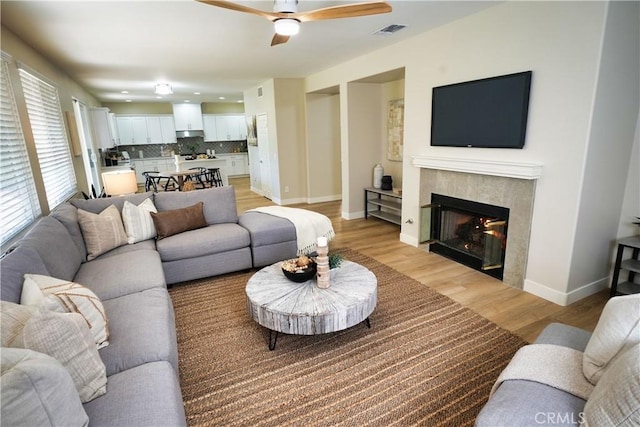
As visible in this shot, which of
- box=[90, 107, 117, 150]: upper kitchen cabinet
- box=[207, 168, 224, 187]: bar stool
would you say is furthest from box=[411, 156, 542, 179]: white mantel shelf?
box=[90, 107, 117, 150]: upper kitchen cabinet

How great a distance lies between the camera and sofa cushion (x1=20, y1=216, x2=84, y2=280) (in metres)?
2.18

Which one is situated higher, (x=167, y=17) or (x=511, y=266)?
(x=167, y=17)

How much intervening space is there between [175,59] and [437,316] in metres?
4.66

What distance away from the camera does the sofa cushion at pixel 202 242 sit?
10.8 ft

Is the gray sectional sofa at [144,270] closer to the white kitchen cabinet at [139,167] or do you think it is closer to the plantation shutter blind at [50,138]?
the plantation shutter blind at [50,138]

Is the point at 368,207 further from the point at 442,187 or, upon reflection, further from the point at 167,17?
the point at 167,17

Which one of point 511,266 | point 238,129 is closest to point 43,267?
point 511,266

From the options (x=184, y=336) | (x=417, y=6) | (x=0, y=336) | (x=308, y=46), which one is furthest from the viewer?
(x=308, y=46)

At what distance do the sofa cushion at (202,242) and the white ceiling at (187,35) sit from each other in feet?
6.76

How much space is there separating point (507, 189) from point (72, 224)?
399 cm

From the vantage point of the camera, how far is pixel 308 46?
4.21 m

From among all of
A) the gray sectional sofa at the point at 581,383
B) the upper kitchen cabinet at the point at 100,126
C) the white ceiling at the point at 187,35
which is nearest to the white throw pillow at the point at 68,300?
the gray sectional sofa at the point at 581,383

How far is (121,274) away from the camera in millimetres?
2537

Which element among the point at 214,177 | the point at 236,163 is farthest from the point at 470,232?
the point at 236,163
